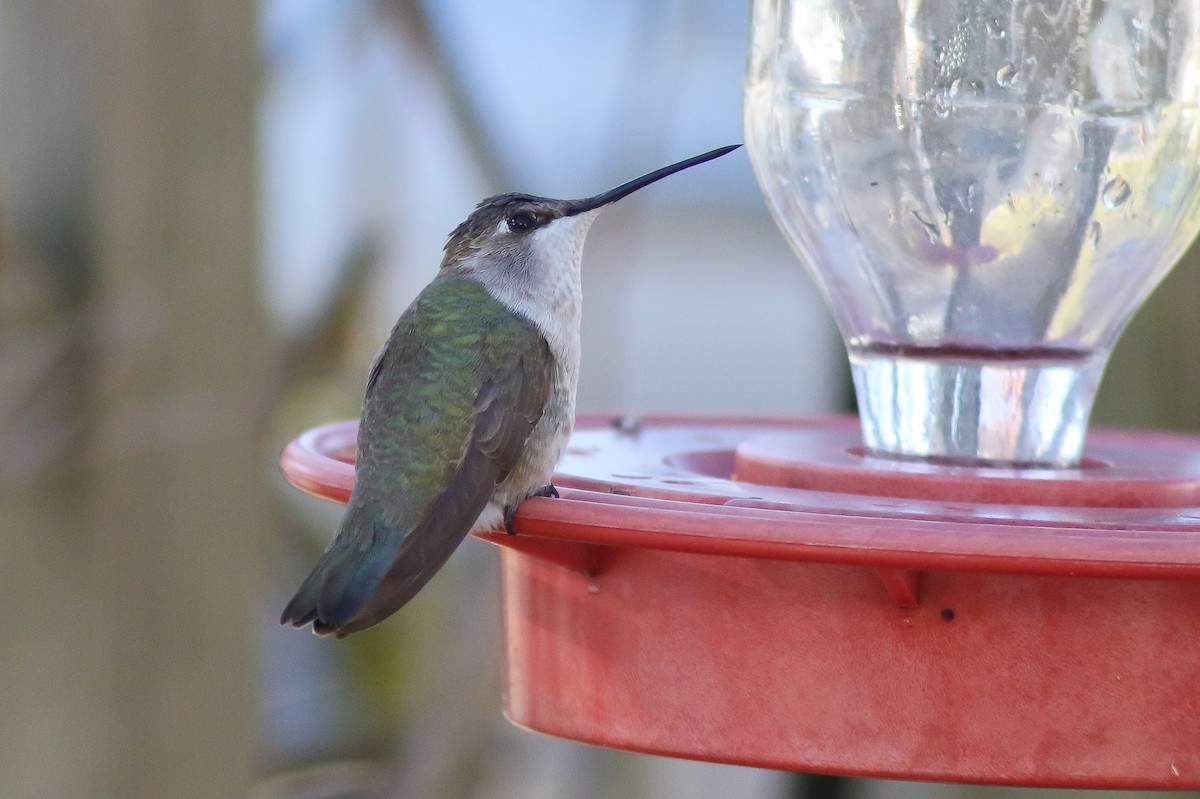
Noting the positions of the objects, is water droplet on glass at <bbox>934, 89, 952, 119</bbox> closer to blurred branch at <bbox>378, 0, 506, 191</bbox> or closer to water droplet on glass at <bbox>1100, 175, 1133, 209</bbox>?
water droplet on glass at <bbox>1100, 175, 1133, 209</bbox>

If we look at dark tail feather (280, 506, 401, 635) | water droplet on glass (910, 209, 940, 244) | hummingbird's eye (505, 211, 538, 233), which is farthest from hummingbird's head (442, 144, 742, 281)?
dark tail feather (280, 506, 401, 635)

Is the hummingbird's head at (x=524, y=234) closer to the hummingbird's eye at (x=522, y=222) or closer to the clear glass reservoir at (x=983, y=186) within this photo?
the hummingbird's eye at (x=522, y=222)

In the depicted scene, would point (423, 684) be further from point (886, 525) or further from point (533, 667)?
point (886, 525)

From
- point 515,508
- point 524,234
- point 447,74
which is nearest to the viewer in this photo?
point 515,508

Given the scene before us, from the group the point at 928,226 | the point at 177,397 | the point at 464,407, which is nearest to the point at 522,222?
the point at 464,407

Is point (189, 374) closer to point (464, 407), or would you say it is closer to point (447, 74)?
point (447, 74)

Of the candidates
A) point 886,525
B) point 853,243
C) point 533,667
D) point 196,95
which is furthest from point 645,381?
point 886,525
